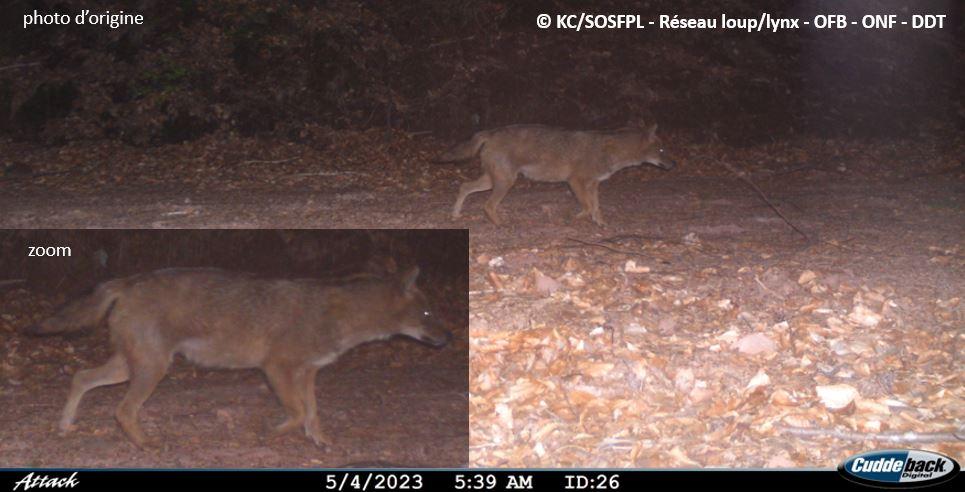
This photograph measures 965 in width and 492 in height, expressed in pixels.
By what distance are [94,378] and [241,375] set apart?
0.96 metres

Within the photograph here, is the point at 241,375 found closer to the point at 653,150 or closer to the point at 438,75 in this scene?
the point at 653,150

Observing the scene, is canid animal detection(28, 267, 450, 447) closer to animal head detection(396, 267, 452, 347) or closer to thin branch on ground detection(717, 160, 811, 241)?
animal head detection(396, 267, 452, 347)

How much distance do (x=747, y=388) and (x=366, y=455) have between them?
81.6 inches

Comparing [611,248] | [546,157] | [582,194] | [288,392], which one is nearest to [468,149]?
[546,157]

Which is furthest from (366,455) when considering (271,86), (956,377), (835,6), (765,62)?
(765,62)

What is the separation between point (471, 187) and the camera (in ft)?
30.3

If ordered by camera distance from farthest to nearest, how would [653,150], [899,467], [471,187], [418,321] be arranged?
[653,150], [471,187], [418,321], [899,467]

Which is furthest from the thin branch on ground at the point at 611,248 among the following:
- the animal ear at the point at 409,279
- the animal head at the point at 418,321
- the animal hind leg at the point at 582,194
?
the animal ear at the point at 409,279

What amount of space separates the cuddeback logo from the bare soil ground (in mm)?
244

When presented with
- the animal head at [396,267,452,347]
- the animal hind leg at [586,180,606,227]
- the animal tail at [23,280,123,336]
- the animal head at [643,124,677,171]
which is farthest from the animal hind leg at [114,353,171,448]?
the animal head at [643,124,677,171]

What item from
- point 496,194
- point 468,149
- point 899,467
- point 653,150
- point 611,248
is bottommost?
point 899,467

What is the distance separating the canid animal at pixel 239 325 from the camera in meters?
5.41

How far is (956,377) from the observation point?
18.4 ft

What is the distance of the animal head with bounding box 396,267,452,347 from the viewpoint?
19.5 feet
